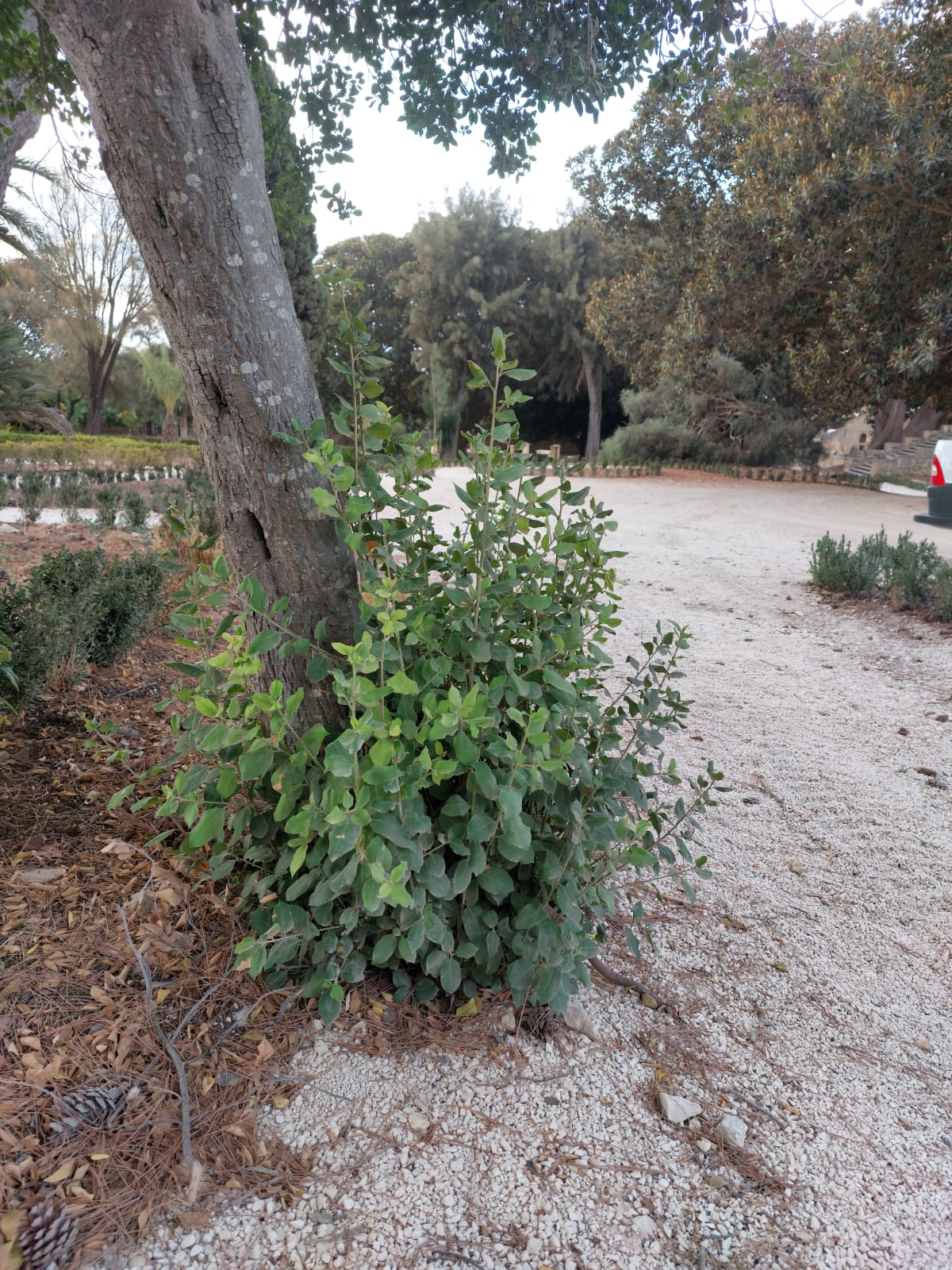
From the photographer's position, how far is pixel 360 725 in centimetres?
128

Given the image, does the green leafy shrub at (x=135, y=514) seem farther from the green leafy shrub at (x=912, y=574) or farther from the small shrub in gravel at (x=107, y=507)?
the green leafy shrub at (x=912, y=574)

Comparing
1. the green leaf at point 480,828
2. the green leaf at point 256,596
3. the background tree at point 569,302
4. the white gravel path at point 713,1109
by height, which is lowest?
the white gravel path at point 713,1109

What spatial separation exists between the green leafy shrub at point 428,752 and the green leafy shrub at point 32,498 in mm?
5990

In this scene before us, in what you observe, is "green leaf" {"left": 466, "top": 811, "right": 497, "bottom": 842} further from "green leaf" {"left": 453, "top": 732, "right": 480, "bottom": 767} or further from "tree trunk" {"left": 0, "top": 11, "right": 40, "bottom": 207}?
"tree trunk" {"left": 0, "top": 11, "right": 40, "bottom": 207}

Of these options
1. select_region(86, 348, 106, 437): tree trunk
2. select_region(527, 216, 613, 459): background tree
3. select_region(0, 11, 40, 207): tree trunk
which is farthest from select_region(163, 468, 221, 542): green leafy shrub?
select_region(86, 348, 106, 437): tree trunk

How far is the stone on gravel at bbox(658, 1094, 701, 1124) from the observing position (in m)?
1.54

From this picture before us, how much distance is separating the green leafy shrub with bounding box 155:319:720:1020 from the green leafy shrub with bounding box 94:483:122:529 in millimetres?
4916

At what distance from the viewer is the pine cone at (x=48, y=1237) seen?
1.17 meters

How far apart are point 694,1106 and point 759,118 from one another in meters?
14.9

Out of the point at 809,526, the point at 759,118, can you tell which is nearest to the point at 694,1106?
the point at 809,526

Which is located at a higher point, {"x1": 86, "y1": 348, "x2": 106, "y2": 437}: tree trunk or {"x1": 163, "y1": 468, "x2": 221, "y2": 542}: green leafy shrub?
{"x1": 86, "y1": 348, "x2": 106, "y2": 437}: tree trunk

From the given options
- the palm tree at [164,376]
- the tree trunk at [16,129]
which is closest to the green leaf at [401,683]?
the tree trunk at [16,129]

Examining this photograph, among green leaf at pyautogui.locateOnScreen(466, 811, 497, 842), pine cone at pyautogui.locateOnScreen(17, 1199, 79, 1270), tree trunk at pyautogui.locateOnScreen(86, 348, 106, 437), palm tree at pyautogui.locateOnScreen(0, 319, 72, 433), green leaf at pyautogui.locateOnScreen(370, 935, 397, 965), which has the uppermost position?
tree trunk at pyautogui.locateOnScreen(86, 348, 106, 437)

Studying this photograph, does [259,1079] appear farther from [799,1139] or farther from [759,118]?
[759,118]
